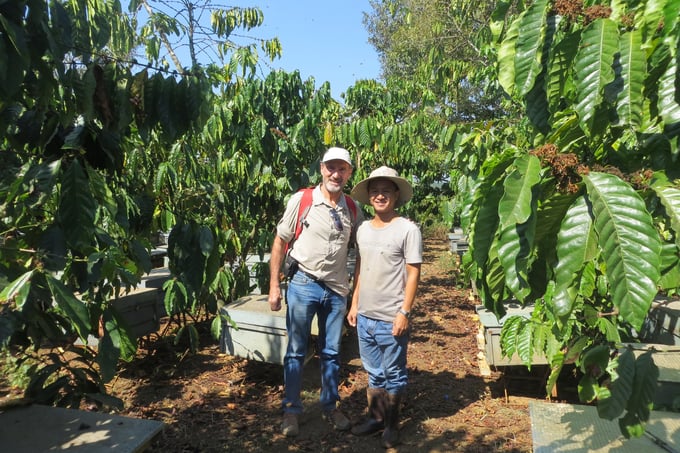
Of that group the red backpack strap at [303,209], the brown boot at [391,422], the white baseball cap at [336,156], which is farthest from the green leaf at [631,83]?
the brown boot at [391,422]

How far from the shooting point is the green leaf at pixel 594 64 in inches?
37.3

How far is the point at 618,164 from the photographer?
4.08ft

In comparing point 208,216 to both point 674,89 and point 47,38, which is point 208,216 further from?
point 674,89

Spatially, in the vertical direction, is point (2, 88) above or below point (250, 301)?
above

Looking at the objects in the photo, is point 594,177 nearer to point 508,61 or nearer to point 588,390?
point 508,61

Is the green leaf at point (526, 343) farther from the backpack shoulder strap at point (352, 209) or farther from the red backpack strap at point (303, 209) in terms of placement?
the red backpack strap at point (303, 209)

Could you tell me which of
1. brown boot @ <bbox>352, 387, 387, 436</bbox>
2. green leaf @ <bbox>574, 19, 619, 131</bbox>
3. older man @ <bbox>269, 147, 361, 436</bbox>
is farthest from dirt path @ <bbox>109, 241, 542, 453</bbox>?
green leaf @ <bbox>574, 19, 619, 131</bbox>

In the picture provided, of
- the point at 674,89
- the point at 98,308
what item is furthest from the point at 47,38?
the point at 674,89

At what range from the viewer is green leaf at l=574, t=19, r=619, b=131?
3.10 ft

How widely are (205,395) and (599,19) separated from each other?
351 cm

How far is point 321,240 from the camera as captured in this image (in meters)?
2.96

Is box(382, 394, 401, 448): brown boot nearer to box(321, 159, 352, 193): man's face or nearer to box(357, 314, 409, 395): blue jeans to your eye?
box(357, 314, 409, 395): blue jeans

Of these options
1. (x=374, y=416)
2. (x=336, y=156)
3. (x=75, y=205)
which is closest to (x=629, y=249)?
(x=75, y=205)

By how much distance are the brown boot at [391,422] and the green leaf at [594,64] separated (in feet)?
7.45
